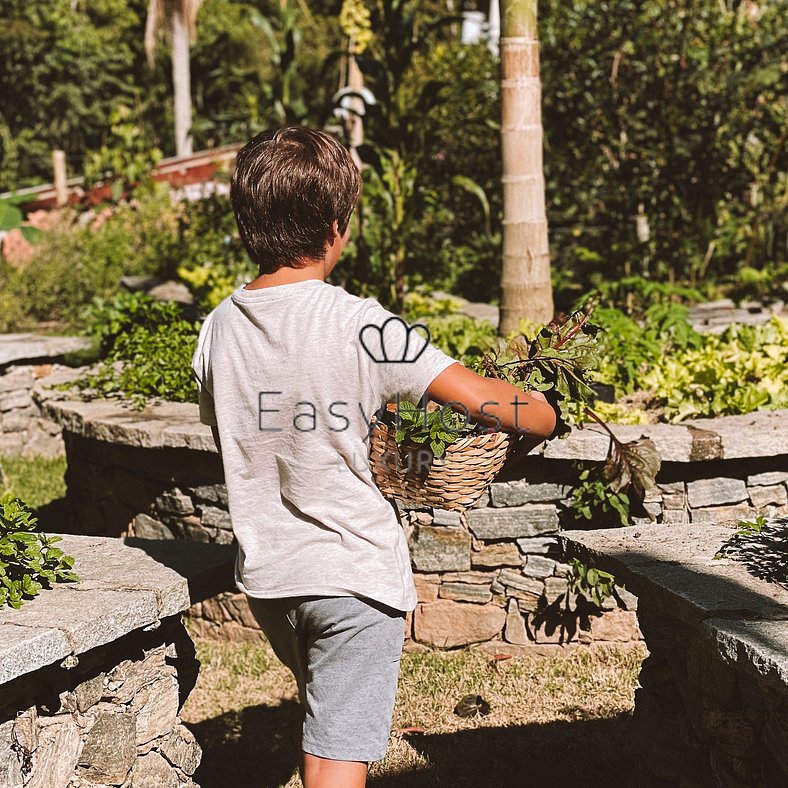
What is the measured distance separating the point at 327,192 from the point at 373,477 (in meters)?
0.57

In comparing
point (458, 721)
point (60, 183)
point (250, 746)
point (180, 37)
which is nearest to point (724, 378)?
point (458, 721)

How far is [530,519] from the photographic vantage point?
12.7ft

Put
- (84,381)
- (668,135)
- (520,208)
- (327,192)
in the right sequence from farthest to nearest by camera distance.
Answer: (668,135), (84,381), (520,208), (327,192)

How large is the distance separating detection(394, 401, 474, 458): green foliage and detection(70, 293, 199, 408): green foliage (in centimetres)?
264

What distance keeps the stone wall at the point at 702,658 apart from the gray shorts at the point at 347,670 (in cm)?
69

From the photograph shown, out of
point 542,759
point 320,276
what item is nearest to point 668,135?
point 542,759

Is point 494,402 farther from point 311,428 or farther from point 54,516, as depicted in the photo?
point 54,516

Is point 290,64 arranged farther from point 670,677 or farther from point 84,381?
point 670,677

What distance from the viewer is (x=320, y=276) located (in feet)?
6.73

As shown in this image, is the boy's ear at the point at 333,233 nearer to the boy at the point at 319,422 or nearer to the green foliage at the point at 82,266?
the boy at the point at 319,422

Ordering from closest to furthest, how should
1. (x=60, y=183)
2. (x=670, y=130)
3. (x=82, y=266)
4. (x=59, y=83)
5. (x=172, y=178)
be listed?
(x=670, y=130), (x=82, y=266), (x=60, y=183), (x=172, y=178), (x=59, y=83)

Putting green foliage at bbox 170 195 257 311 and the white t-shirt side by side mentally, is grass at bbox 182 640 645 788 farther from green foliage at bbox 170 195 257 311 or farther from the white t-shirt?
green foliage at bbox 170 195 257 311
